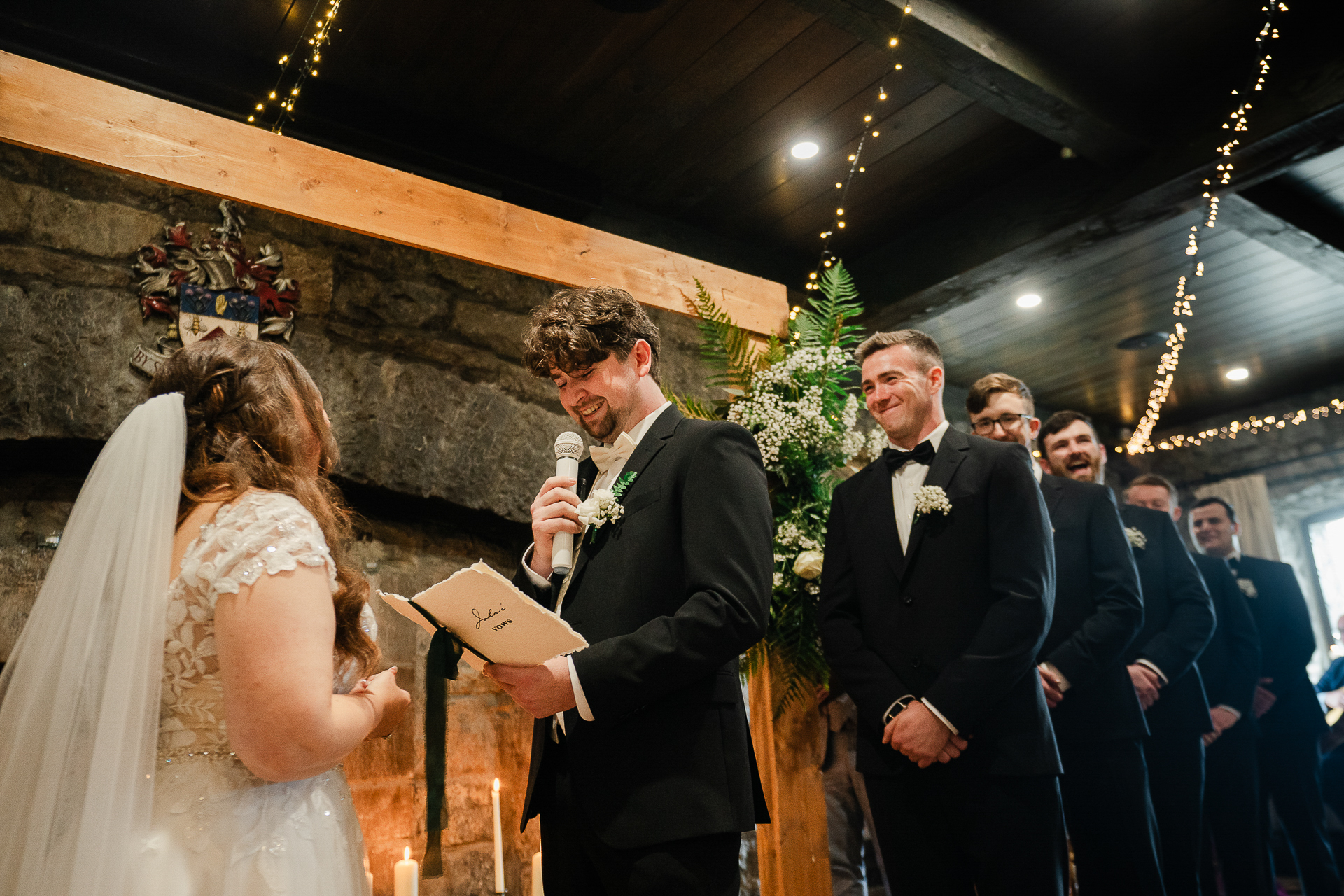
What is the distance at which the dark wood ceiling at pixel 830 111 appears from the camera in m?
3.64

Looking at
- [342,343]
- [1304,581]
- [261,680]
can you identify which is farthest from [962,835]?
[1304,581]

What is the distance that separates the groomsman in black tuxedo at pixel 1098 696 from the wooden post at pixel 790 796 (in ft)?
2.43

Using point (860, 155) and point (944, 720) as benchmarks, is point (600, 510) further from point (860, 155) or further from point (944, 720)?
point (860, 155)

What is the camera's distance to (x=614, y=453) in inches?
77.2

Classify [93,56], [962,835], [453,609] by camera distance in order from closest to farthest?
1. [453,609]
2. [962,835]
3. [93,56]

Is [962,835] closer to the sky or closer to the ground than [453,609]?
closer to the ground

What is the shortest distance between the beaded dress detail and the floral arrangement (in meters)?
1.62

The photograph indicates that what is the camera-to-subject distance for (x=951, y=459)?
244 cm

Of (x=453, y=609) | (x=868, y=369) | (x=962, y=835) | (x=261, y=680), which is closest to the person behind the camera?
(x=261, y=680)

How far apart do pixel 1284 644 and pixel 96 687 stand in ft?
16.8

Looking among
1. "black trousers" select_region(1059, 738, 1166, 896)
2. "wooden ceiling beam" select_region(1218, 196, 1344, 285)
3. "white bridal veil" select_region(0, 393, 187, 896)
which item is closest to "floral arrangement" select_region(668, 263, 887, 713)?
"black trousers" select_region(1059, 738, 1166, 896)

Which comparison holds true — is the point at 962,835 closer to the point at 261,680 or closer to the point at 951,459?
the point at 951,459

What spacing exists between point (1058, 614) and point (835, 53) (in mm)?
2481

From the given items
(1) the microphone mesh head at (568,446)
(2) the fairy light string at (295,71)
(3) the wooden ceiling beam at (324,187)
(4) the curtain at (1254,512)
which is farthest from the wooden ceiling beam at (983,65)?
(4) the curtain at (1254,512)
